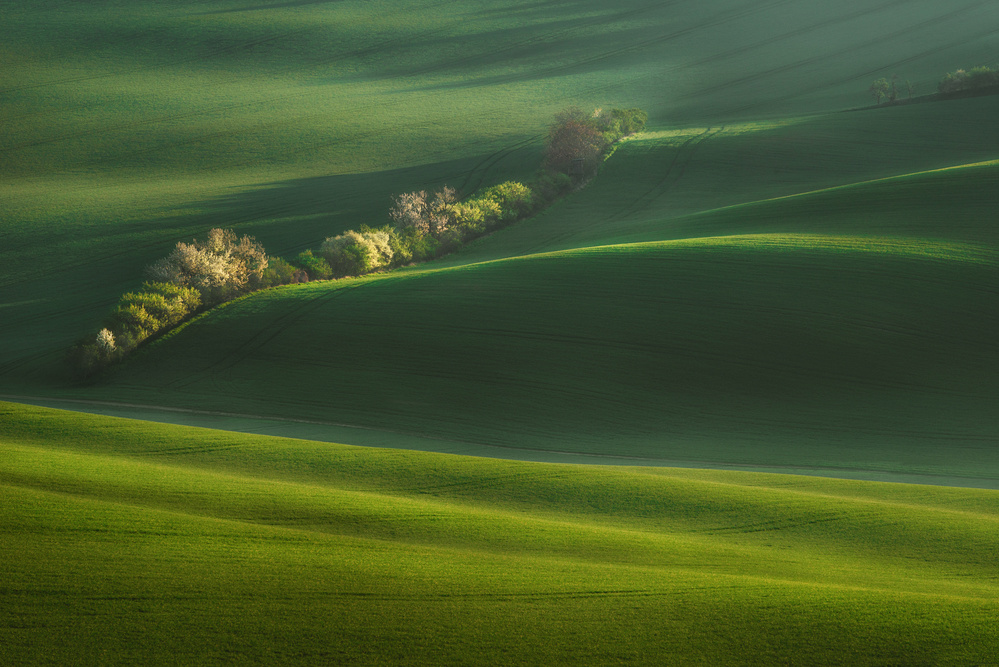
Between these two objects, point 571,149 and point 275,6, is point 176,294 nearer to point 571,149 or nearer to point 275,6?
point 571,149

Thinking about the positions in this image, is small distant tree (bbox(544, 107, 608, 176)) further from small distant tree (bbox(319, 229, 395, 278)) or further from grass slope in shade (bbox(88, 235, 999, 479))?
grass slope in shade (bbox(88, 235, 999, 479))

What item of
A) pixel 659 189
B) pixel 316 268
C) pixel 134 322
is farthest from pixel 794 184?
pixel 134 322

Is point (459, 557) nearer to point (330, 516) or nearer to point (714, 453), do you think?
point (330, 516)

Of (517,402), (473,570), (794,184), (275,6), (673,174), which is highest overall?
(275,6)

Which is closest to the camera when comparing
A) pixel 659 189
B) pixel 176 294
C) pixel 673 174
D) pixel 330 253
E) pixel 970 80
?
pixel 176 294

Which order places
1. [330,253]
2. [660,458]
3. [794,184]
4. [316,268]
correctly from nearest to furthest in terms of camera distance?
[660,458] < [316,268] < [330,253] < [794,184]

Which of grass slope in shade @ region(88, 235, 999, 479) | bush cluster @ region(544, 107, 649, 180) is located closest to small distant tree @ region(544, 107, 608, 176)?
bush cluster @ region(544, 107, 649, 180)
